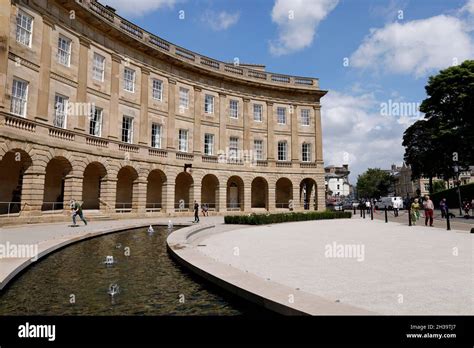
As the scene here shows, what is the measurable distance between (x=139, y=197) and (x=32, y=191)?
9.30 m

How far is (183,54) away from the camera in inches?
1303

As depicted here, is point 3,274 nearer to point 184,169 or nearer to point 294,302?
point 294,302

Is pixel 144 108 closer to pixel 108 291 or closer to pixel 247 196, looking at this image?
pixel 247 196

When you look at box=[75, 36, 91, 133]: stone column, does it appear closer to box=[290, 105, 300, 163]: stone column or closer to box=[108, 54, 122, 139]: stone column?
box=[108, 54, 122, 139]: stone column

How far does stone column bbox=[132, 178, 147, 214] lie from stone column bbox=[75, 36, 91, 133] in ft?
21.4

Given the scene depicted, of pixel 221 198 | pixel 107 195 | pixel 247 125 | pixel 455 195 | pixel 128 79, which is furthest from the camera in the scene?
pixel 455 195

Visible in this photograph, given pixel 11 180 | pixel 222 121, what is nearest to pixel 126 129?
pixel 11 180

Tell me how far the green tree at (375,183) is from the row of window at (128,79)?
7243cm

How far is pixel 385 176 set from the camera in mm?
103625

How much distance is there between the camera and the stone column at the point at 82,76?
23.7 m

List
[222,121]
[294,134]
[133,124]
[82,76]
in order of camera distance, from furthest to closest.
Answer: [294,134] < [222,121] < [133,124] < [82,76]

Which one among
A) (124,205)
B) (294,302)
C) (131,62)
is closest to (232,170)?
(124,205)

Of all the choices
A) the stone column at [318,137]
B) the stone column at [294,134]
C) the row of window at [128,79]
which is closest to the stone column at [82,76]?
the row of window at [128,79]
